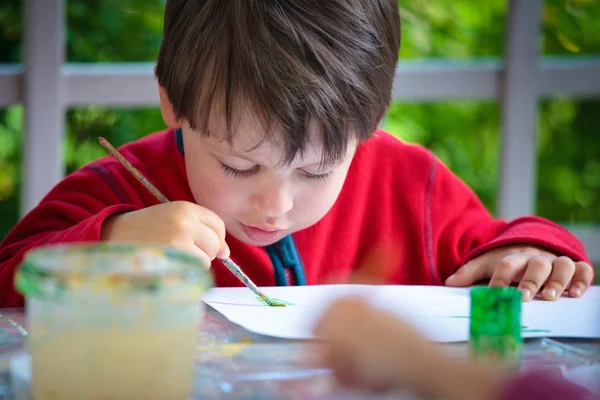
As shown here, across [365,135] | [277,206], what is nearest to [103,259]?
[277,206]

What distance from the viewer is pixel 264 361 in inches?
24.8

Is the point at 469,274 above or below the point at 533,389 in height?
below

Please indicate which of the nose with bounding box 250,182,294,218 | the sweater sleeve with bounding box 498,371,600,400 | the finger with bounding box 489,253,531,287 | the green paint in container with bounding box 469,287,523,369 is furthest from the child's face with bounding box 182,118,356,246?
the sweater sleeve with bounding box 498,371,600,400

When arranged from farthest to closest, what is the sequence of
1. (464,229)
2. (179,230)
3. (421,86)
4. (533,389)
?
1. (421,86)
2. (464,229)
3. (179,230)
4. (533,389)

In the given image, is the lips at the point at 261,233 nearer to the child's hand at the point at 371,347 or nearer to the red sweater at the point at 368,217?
the red sweater at the point at 368,217

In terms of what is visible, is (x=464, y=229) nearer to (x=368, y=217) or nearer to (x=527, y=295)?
(x=368, y=217)

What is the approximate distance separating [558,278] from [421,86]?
1.34 metres

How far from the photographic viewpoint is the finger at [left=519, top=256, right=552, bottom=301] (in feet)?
3.00

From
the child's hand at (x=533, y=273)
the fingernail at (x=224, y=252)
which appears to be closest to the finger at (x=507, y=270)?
the child's hand at (x=533, y=273)

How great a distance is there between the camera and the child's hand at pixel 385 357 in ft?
1.57

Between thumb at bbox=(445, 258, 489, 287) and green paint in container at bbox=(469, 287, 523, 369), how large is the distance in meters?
0.34

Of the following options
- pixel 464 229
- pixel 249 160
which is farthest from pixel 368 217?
pixel 249 160

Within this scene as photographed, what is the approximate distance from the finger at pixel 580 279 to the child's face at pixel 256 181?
30 centimetres

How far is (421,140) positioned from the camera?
2586 millimetres
